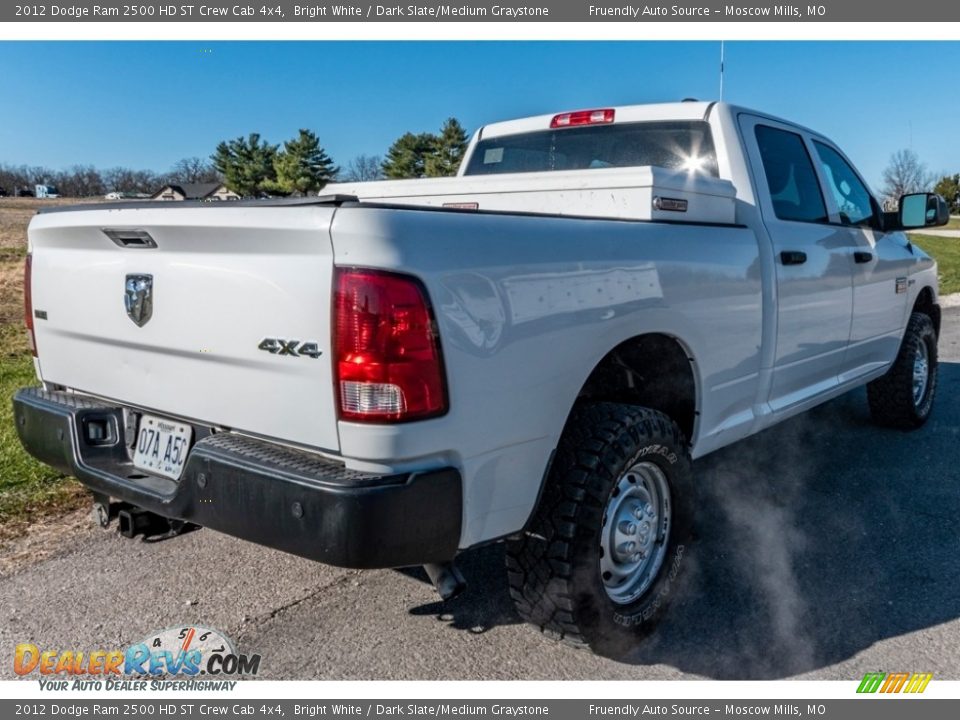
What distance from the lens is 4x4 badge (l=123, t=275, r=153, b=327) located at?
2.58 m

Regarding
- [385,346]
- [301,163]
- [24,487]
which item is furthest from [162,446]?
[301,163]

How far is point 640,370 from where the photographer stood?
10.6 feet

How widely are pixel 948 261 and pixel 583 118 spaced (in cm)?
2077

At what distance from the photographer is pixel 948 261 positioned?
70.4ft

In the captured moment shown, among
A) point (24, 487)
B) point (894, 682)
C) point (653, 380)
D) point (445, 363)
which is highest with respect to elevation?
point (445, 363)

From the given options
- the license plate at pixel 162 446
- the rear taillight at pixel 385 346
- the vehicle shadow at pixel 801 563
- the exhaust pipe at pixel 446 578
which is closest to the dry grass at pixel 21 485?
the license plate at pixel 162 446

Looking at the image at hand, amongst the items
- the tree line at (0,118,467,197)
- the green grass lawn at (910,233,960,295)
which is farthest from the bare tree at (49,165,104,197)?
the green grass lawn at (910,233,960,295)

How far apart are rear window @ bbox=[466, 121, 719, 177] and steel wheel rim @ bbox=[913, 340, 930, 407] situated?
8.76 ft

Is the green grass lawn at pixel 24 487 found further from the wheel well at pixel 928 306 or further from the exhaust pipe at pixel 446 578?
the wheel well at pixel 928 306

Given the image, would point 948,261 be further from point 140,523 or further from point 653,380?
point 140,523

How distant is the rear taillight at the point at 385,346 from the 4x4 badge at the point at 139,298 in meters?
0.84

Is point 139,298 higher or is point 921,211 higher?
point 921,211

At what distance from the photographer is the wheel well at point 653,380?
10.2 ft

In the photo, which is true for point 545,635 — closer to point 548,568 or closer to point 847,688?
point 548,568
